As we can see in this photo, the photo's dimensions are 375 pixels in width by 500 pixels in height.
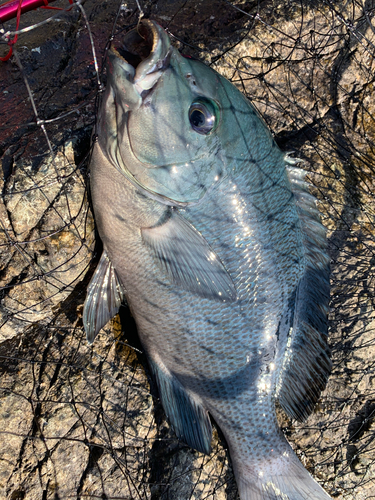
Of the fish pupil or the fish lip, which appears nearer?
the fish lip

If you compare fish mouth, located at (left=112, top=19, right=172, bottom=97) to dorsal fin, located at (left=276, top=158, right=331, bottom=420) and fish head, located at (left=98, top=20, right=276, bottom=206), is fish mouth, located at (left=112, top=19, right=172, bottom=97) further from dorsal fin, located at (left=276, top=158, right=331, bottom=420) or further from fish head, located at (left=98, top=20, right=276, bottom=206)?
dorsal fin, located at (left=276, top=158, right=331, bottom=420)

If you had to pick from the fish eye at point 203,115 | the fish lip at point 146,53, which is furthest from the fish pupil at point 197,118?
the fish lip at point 146,53

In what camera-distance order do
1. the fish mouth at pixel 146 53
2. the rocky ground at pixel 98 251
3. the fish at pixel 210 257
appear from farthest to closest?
the rocky ground at pixel 98 251
the fish at pixel 210 257
the fish mouth at pixel 146 53

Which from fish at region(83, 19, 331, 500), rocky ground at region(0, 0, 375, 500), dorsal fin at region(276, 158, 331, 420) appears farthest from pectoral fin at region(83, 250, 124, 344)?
dorsal fin at region(276, 158, 331, 420)

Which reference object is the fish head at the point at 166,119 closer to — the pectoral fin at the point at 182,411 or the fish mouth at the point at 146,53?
the fish mouth at the point at 146,53

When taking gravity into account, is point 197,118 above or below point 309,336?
above

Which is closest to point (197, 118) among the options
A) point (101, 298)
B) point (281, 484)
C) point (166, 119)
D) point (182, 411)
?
point (166, 119)

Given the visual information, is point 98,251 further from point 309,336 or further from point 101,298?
point 309,336
